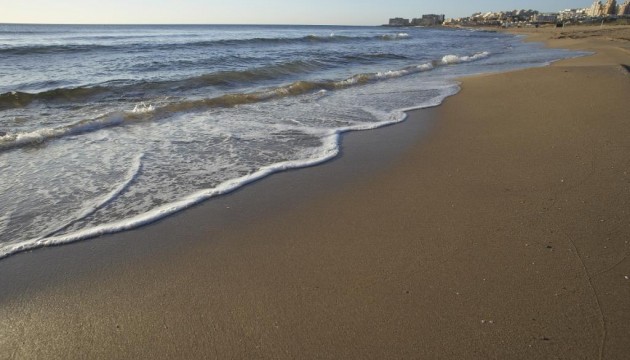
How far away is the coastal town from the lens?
75562 millimetres

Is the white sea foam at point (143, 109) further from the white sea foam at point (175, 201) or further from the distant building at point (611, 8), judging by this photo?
the distant building at point (611, 8)

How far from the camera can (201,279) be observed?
2557mm

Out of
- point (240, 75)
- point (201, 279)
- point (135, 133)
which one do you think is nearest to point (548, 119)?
point (201, 279)

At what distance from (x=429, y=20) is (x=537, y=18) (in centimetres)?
3886

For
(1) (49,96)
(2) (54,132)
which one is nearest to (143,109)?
(2) (54,132)

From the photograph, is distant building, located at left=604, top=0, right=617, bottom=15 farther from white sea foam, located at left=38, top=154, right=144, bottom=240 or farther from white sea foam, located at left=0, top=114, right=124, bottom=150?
white sea foam, located at left=38, top=154, right=144, bottom=240

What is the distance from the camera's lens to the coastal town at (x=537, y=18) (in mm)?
75562

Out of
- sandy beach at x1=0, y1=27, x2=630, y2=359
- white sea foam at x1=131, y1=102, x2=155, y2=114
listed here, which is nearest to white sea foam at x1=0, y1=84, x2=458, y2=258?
sandy beach at x1=0, y1=27, x2=630, y2=359

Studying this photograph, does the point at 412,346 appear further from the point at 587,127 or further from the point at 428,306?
the point at 587,127

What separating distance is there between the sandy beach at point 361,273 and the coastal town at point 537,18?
81.2m

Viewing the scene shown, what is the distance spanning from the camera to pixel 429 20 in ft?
460

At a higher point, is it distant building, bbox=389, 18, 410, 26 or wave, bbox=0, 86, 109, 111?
distant building, bbox=389, 18, 410, 26

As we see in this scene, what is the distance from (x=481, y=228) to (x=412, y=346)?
55.4 inches

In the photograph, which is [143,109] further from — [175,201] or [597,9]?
[597,9]
